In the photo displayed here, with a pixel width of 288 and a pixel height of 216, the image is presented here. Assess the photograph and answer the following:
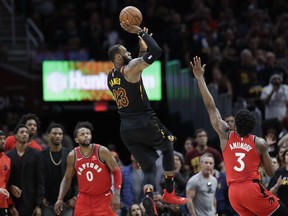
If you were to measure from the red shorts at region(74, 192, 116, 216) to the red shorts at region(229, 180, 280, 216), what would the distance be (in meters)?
2.63

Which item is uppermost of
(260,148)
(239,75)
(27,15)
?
(27,15)

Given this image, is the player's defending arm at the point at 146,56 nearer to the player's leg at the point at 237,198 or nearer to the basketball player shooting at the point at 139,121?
the basketball player shooting at the point at 139,121

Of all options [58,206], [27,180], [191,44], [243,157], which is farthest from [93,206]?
[191,44]

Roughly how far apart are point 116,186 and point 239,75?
7607 millimetres

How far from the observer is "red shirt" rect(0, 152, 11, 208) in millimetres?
16244

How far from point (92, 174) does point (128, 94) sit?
2.04 m

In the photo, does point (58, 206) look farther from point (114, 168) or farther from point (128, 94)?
point (128, 94)

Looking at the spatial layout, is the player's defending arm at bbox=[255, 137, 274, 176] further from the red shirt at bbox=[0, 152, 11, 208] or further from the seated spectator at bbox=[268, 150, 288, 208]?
the red shirt at bbox=[0, 152, 11, 208]

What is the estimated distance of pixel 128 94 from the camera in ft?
44.8

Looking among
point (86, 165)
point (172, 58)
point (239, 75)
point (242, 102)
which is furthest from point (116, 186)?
point (172, 58)

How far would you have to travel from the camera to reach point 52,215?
55.2 ft

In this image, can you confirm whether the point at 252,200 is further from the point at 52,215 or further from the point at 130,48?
the point at 130,48

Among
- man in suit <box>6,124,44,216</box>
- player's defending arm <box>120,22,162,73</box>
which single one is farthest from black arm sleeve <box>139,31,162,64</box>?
man in suit <box>6,124,44,216</box>

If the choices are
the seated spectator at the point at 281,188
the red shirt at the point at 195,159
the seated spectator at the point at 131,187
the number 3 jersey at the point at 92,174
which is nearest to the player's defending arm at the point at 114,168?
the number 3 jersey at the point at 92,174
